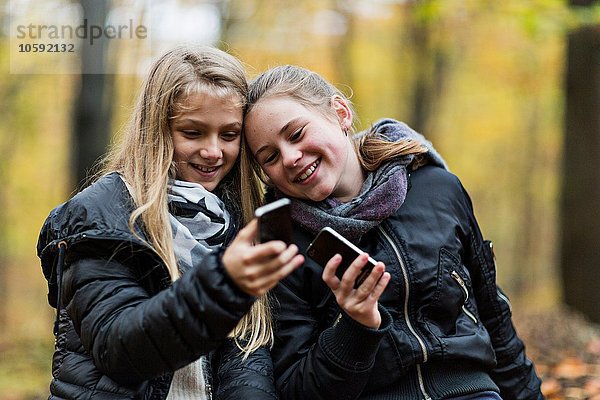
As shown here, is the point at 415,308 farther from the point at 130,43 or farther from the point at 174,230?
the point at 130,43

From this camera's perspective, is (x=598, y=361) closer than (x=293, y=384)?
No

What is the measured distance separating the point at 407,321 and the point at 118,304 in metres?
1.15

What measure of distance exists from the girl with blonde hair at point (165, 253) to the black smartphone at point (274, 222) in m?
0.04

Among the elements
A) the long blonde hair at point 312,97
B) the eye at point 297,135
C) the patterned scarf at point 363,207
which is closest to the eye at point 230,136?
the long blonde hair at point 312,97

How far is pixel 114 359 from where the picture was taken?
6.94 feet

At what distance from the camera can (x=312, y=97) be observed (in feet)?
9.32

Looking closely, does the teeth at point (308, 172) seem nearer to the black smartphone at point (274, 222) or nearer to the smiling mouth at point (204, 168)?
the smiling mouth at point (204, 168)

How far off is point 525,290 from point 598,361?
20063mm

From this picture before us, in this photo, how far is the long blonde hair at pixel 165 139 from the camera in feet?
7.97

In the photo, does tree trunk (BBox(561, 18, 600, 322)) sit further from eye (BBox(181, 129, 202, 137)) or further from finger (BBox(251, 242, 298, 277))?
finger (BBox(251, 242, 298, 277))

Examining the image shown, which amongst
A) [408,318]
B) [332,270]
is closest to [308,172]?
[332,270]

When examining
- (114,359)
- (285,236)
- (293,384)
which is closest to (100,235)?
(114,359)

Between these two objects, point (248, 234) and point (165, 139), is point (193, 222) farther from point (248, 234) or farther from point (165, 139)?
point (248, 234)

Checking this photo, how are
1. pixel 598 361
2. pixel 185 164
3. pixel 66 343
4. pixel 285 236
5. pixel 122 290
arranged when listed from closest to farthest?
1. pixel 285 236
2. pixel 122 290
3. pixel 66 343
4. pixel 185 164
5. pixel 598 361
